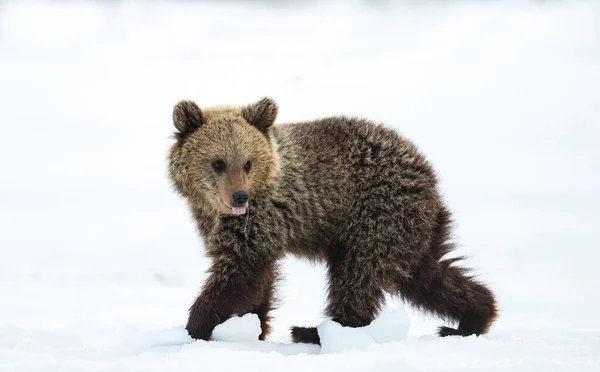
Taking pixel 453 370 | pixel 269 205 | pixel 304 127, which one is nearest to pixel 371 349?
pixel 453 370

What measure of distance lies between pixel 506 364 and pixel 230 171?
3.01m

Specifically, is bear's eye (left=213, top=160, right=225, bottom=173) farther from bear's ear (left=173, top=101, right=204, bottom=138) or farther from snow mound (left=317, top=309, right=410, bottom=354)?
snow mound (left=317, top=309, right=410, bottom=354)

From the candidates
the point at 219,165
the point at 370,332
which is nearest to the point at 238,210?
the point at 219,165

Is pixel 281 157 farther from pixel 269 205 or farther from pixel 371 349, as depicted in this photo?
pixel 371 349

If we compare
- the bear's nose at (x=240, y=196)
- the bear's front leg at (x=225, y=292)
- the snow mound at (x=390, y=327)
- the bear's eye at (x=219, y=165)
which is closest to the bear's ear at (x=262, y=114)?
the bear's eye at (x=219, y=165)

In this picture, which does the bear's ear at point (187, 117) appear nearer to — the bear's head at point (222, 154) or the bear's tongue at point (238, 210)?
the bear's head at point (222, 154)

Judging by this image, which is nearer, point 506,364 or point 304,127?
point 506,364

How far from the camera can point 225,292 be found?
8234mm

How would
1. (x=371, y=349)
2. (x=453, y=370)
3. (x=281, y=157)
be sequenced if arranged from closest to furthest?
(x=453, y=370) < (x=371, y=349) < (x=281, y=157)

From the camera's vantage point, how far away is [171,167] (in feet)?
28.8

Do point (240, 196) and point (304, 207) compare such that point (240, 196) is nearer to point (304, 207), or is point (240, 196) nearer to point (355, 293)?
point (304, 207)

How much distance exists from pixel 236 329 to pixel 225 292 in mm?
348

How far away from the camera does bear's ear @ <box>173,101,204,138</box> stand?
8469 millimetres

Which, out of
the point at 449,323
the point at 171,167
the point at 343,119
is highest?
the point at 343,119
